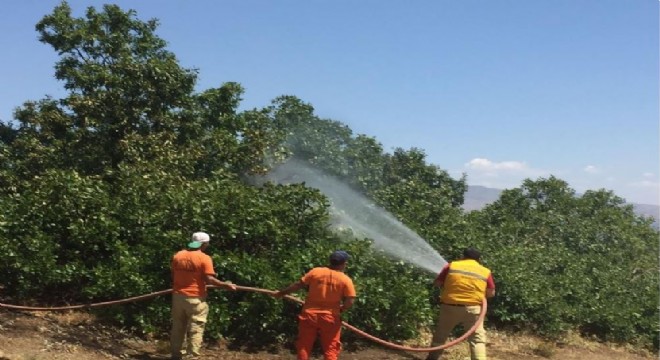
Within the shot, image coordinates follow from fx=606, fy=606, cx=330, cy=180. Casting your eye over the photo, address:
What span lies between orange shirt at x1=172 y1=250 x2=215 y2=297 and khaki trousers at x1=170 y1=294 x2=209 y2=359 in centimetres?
9

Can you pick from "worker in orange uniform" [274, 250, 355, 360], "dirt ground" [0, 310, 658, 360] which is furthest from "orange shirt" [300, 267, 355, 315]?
"dirt ground" [0, 310, 658, 360]

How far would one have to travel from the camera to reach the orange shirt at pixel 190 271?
23.8 feet

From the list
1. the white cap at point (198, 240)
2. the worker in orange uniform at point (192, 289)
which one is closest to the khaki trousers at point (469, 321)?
the worker in orange uniform at point (192, 289)

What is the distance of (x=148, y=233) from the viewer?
9.22 m

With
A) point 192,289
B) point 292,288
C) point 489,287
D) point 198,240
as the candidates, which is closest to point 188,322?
point 192,289

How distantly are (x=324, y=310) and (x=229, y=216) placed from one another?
138 inches

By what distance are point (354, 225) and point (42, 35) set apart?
10.6 meters

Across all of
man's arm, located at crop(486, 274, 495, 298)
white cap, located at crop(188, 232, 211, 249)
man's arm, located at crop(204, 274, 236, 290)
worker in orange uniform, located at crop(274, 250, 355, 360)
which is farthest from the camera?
man's arm, located at crop(486, 274, 495, 298)

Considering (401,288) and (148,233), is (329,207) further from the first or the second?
(148,233)

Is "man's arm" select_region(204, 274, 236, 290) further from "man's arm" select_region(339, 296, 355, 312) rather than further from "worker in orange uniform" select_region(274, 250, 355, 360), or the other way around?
"man's arm" select_region(339, 296, 355, 312)

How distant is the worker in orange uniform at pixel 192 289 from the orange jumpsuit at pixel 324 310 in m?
1.32

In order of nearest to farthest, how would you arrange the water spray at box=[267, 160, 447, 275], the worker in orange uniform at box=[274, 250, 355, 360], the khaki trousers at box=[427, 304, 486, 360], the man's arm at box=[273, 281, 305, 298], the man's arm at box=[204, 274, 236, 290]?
the worker in orange uniform at box=[274, 250, 355, 360]
the man's arm at box=[273, 281, 305, 298]
the man's arm at box=[204, 274, 236, 290]
the khaki trousers at box=[427, 304, 486, 360]
the water spray at box=[267, 160, 447, 275]

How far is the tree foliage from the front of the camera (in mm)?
8797

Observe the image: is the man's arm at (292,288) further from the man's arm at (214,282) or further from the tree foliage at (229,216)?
the tree foliage at (229,216)
